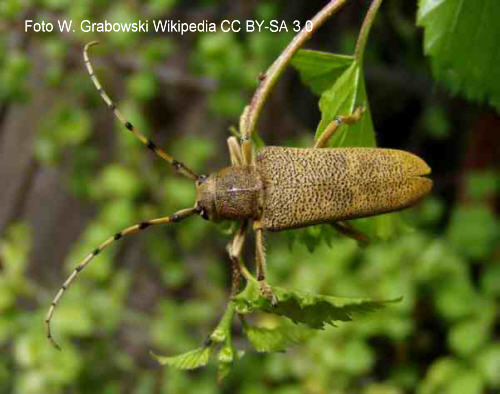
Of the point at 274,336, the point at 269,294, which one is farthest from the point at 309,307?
the point at 274,336

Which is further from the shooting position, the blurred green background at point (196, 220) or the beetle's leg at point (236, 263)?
the blurred green background at point (196, 220)

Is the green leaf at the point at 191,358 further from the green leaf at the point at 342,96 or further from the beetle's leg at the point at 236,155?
the beetle's leg at the point at 236,155

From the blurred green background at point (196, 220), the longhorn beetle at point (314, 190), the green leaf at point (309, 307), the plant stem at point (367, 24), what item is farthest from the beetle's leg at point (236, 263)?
the blurred green background at point (196, 220)

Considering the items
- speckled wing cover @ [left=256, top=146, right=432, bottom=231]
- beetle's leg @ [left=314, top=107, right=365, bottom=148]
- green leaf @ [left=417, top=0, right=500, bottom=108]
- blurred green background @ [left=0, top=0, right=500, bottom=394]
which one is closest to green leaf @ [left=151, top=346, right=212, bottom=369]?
speckled wing cover @ [left=256, top=146, right=432, bottom=231]

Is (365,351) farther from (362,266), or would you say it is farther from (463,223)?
(463,223)

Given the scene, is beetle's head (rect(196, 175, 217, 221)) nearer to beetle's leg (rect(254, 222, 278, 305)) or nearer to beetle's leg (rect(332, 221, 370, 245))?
beetle's leg (rect(254, 222, 278, 305))

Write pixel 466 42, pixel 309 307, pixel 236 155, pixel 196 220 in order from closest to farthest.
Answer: pixel 309 307, pixel 466 42, pixel 236 155, pixel 196 220

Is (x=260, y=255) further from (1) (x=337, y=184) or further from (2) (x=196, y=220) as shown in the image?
(2) (x=196, y=220)
